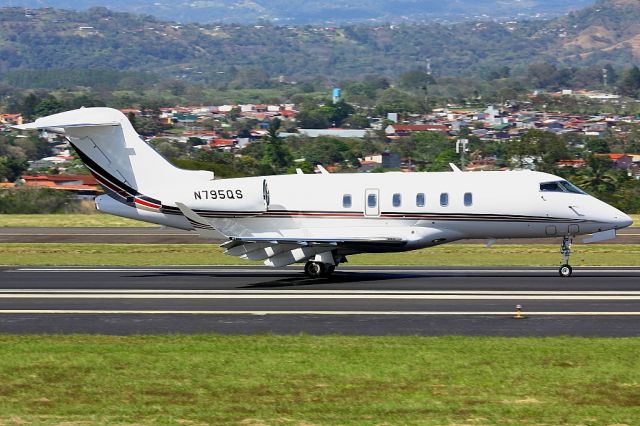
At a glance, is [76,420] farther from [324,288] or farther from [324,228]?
[324,228]

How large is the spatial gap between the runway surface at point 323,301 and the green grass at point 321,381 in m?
2.06

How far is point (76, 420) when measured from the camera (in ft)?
49.6

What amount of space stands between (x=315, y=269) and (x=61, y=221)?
104ft

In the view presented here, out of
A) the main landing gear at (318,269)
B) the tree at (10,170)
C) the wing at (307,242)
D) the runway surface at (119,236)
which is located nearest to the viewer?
the wing at (307,242)

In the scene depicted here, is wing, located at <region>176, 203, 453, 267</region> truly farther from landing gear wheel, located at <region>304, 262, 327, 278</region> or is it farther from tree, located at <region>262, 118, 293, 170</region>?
tree, located at <region>262, 118, 293, 170</region>

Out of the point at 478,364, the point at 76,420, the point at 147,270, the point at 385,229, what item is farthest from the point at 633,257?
the point at 76,420

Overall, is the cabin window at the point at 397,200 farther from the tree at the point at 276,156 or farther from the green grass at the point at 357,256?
the tree at the point at 276,156

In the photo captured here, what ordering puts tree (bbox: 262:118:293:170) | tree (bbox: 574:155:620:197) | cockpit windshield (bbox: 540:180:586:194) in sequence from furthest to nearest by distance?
tree (bbox: 262:118:293:170) < tree (bbox: 574:155:620:197) < cockpit windshield (bbox: 540:180:586:194)

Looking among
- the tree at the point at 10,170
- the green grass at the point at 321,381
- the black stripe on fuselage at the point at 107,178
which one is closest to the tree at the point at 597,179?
the black stripe on fuselage at the point at 107,178

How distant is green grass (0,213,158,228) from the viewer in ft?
194

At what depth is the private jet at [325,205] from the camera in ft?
103

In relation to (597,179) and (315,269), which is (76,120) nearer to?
(315,269)

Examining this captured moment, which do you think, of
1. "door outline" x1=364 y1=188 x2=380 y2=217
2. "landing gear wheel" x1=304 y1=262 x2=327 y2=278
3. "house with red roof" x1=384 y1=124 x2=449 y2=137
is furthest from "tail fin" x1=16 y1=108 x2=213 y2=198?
"house with red roof" x1=384 y1=124 x2=449 y2=137

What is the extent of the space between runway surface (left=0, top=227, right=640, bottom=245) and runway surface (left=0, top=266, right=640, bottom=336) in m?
11.9
